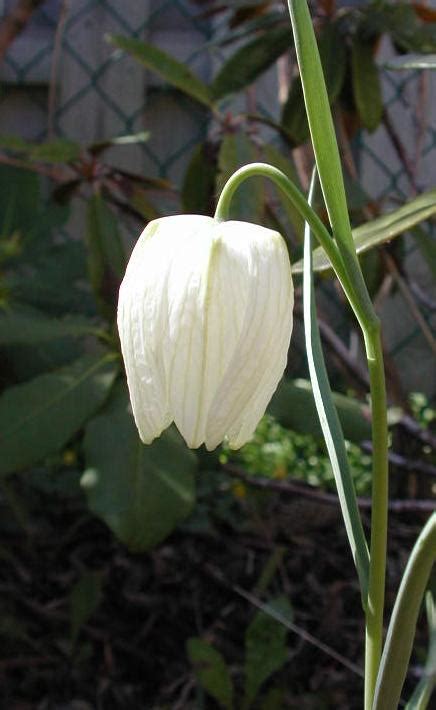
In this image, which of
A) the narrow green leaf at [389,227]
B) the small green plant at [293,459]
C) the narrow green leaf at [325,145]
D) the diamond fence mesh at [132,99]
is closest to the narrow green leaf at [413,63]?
the narrow green leaf at [389,227]

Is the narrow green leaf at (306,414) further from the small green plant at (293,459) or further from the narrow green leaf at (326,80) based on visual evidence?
the small green plant at (293,459)

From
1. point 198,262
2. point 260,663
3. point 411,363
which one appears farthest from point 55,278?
point 198,262

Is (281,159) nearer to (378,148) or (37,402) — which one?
(37,402)

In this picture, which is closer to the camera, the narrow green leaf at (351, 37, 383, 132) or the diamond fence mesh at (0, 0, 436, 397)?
the narrow green leaf at (351, 37, 383, 132)

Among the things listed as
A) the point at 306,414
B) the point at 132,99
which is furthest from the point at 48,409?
the point at 132,99

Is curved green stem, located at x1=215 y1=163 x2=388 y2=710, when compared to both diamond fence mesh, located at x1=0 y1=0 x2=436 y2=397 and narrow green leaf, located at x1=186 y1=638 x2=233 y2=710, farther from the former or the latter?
diamond fence mesh, located at x1=0 y1=0 x2=436 y2=397

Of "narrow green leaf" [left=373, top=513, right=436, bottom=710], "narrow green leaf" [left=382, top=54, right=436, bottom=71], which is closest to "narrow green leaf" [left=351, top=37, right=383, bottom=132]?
"narrow green leaf" [left=382, top=54, right=436, bottom=71]

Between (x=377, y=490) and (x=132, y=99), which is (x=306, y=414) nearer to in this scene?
(x=377, y=490)
